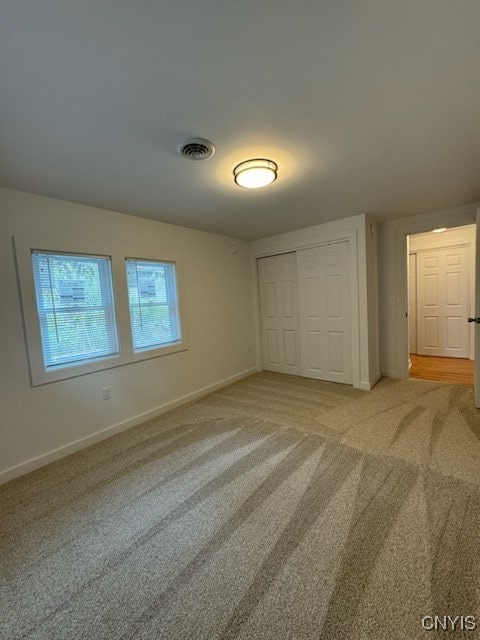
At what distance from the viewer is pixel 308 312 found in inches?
164

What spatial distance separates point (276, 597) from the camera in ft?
3.90

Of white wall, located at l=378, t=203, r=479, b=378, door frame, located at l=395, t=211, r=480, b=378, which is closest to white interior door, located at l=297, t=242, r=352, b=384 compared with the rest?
white wall, located at l=378, t=203, r=479, b=378

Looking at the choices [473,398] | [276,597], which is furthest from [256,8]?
[473,398]

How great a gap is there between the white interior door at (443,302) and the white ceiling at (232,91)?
3.20m

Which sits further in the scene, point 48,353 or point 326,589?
point 48,353

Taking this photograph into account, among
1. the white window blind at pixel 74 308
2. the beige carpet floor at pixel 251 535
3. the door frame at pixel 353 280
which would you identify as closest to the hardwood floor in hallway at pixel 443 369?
the door frame at pixel 353 280

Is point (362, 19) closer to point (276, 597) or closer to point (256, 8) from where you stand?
point (256, 8)

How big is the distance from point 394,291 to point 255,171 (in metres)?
3.02

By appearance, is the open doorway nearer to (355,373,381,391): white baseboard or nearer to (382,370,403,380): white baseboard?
(382,370,403,380): white baseboard

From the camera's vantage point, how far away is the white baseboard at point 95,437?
221cm

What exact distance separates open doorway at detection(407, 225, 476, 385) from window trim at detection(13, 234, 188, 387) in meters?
4.02

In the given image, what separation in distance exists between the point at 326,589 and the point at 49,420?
240 cm

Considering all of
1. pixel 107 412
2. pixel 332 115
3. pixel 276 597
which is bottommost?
pixel 276 597

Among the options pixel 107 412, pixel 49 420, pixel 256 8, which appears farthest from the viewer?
pixel 107 412
